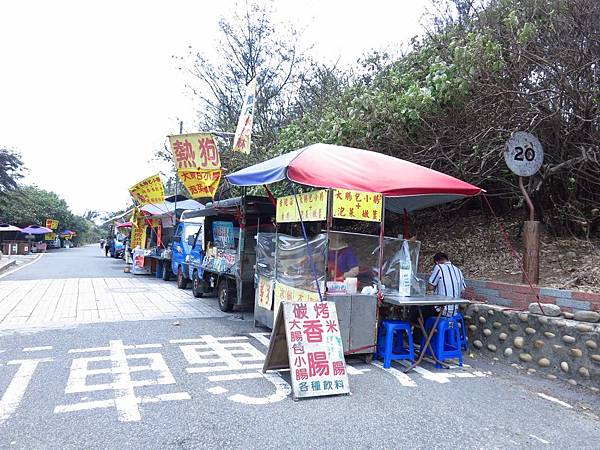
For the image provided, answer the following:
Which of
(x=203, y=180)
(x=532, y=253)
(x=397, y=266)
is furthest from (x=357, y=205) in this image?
(x=203, y=180)

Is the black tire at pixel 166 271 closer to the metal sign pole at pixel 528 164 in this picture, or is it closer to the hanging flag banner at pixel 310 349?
the hanging flag banner at pixel 310 349

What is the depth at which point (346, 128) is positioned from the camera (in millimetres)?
8680

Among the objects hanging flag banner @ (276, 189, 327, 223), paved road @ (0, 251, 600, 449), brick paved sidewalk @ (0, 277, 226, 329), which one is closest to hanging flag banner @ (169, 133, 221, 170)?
brick paved sidewalk @ (0, 277, 226, 329)

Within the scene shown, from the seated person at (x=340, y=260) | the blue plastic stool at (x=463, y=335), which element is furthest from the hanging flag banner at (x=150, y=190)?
the blue plastic stool at (x=463, y=335)

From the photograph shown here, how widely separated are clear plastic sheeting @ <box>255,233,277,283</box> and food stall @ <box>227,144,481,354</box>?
456mm

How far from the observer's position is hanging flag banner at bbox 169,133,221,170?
9.70 m

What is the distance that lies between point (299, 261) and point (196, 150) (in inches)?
179

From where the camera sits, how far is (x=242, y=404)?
4.19 meters

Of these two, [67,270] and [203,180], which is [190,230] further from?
[67,270]

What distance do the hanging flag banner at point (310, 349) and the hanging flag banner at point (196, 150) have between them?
5.67 m

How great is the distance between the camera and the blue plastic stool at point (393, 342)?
18.3 feet

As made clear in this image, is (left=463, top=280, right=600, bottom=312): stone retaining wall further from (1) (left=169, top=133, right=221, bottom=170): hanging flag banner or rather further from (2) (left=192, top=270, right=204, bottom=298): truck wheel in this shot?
(2) (left=192, top=270, right=204, bottom=298): truck wheel

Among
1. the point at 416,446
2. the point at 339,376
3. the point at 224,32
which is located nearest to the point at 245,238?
the point at 339,376

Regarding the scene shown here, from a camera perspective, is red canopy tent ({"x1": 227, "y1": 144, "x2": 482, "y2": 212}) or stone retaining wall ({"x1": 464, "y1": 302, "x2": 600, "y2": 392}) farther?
red canopy tent ({"x1": 227, "y1": 144, "x2": 482, "y2": 212})
